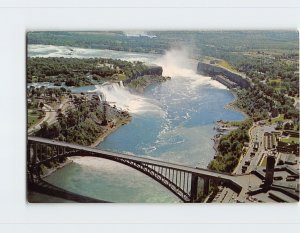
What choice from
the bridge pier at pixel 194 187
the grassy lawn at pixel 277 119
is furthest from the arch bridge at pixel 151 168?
the grassy lawn at pixel 277 119

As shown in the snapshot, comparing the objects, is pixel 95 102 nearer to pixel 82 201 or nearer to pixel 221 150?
pixel 82 201

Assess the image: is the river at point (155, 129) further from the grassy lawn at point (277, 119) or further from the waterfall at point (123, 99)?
the grassy lawn at point (277, 119)

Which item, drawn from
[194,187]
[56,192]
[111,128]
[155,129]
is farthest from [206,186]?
[56,192]

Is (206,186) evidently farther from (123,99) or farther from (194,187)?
(123,99)

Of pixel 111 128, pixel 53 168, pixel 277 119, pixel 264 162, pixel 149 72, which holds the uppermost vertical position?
pixel 149 72
